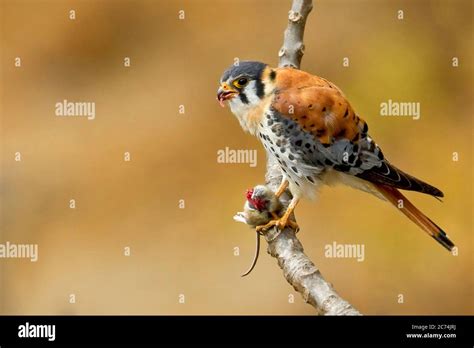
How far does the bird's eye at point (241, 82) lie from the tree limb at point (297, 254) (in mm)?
388

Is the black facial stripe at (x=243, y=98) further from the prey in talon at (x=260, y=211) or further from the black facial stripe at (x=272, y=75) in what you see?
the prey in talon at (x=260, y=211)

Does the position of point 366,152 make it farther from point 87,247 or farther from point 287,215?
point 87,247

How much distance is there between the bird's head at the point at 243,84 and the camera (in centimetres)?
294

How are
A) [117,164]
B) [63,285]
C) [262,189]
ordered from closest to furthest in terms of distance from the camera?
1. [262,189]
2. [63,285]
3. [117,164]

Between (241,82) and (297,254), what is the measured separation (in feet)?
2.34

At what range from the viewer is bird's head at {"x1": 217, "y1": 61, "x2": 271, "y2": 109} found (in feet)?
9.63

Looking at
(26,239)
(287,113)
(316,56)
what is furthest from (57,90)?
(287,113)

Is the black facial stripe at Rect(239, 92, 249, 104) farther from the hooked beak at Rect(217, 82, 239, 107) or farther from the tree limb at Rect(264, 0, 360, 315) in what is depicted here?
the tree limb at Rect(264, 0, 360, 315)

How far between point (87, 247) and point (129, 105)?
1.11m

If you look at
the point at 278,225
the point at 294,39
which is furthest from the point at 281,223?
the point at 294,39

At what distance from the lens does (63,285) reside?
4910 mm

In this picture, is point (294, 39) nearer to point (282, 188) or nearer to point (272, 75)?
point (272, 75)

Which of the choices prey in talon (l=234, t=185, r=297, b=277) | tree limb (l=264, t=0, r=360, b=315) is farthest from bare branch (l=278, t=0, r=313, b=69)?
prey in talon (l=234, t=185, r=297, b=277)

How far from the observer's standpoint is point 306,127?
117 inches
